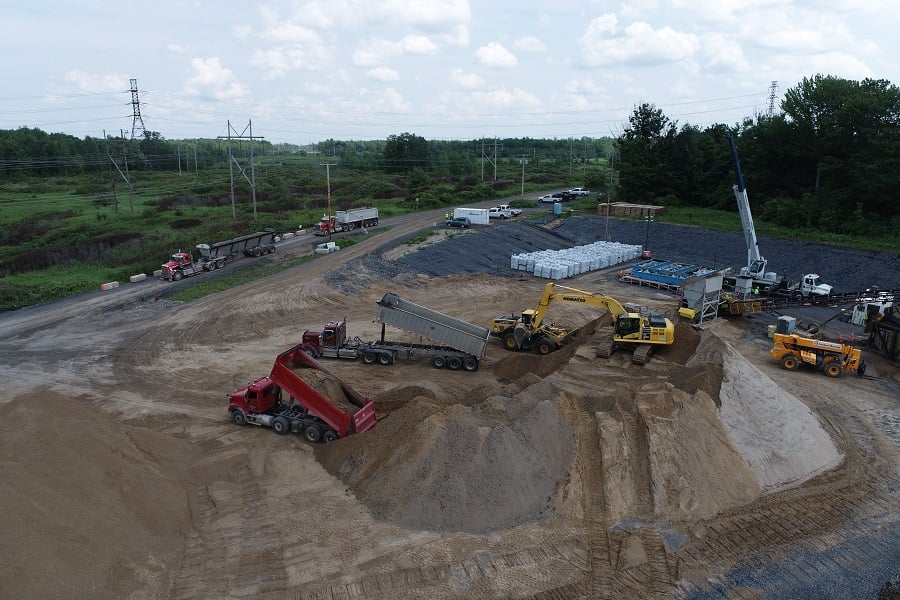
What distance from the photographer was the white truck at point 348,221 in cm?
5353

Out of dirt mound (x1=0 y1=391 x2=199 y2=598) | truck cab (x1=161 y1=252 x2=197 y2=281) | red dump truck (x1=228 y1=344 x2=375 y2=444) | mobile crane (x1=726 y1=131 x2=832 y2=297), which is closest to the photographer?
dirt mound (x1=0 y1=391 x2=199 y2=598)

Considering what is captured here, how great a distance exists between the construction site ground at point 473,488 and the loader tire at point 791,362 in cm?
83

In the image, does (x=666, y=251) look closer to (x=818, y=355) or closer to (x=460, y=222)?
(x=460, y=222)

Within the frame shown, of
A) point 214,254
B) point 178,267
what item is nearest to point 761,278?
point 214,254

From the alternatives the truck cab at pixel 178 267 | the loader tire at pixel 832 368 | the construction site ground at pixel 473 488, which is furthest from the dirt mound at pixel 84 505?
the loader tire at pixel 832 368

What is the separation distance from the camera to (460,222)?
56969 mm

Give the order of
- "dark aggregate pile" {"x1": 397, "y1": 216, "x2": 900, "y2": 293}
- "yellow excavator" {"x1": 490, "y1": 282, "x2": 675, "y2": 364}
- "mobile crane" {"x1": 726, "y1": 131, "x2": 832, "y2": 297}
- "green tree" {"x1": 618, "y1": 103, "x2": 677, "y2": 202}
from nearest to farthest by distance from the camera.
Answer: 1. "yellow excavator" {"x1": 490, "y1": 282, "x2": 675, "y2": 364}
2. "mobile crane" {"x1": 726, "y1": 131, "x2": 832, "y2": 297}
3. "dark aggregate pile" {"x1": 397, "y1": 216, "x2": 900, "y2": 293}
4. "green tree" {"x1": 618, "y1": 103, "x2": 677, "y2": 202}

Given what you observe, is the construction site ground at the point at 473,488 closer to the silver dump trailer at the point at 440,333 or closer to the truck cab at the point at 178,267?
the silver dump trailer at the point at 440,333

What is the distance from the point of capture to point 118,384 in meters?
24.5

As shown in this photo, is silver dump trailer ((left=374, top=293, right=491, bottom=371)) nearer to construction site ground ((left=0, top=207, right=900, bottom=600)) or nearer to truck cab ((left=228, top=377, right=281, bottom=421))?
construction site ground ((left=0, top=207, right=900, bottom=600))

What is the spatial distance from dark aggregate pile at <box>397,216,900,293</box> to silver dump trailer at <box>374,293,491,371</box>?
17.5 m

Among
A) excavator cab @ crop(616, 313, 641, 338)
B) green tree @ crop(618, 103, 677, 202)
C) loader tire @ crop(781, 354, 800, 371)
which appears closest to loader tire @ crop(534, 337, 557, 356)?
excavator cab @ crop(616, 313, 641, 338)

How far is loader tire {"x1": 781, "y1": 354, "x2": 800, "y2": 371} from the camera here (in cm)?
2666

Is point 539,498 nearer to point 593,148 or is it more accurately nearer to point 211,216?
point 211,216
